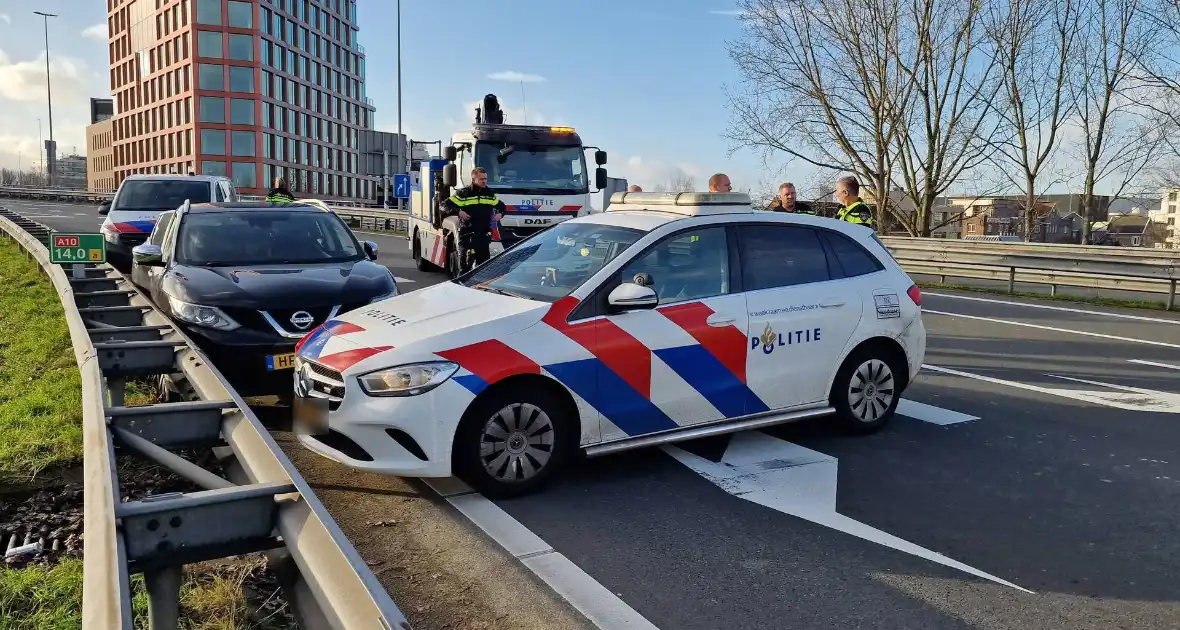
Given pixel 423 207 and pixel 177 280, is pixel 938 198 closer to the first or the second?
pixel 423 207

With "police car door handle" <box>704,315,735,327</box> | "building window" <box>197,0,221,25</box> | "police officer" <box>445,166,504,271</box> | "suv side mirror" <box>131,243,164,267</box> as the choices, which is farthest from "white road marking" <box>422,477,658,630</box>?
"building window" <box>197,0,221,25</box>

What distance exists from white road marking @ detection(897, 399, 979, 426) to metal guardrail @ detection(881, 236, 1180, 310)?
30.0 feet

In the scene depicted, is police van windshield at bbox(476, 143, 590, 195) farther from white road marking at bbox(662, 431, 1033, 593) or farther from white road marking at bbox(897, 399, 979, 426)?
white road marking at bbox(662, 431, 1033, 593)

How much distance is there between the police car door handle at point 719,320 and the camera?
5.70 m

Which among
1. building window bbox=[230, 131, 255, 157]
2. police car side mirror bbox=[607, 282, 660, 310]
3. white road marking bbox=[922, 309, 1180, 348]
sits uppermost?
building window bbox=[230, 131, 255, 157]

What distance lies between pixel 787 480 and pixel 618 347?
1292 mm

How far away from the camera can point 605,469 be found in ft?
18.6

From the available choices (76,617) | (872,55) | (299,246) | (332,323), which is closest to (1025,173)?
(872,55)

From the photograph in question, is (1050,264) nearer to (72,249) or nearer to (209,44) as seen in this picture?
(72,249)

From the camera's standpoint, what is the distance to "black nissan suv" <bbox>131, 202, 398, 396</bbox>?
6.88 meters

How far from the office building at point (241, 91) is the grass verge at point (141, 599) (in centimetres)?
7706

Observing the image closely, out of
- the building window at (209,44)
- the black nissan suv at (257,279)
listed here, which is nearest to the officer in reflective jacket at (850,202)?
the black nissan suv at (257,279)

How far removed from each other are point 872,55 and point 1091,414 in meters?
21.6

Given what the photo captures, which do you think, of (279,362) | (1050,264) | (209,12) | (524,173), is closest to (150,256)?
(279,362)
